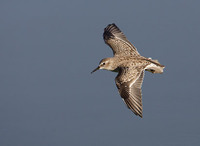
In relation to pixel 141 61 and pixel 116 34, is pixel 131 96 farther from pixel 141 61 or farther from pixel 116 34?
pixel 116 34

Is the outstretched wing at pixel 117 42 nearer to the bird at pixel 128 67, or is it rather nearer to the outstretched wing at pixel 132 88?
the bird at pixel 128 67

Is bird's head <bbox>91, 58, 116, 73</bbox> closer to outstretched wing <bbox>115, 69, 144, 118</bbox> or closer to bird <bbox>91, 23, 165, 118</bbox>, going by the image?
bird <bbox>91, 23, 165, 118</bbox>

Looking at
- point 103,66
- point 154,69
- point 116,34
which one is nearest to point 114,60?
point 103,66

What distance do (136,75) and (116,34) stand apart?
3.54m

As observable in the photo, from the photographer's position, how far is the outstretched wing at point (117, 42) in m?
13.8

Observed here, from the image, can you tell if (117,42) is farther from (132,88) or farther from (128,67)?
(132,88)

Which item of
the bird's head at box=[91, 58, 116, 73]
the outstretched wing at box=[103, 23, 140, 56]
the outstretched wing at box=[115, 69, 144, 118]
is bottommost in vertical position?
the outstretched wing at box=[115, 69, 144, 118]

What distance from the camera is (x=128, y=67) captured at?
12.2 metres

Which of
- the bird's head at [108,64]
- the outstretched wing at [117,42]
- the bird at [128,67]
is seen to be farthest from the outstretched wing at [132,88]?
the outstretched wing at [117,42]

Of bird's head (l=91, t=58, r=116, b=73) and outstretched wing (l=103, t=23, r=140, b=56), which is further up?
outstretched wing (l=103, t=23, r=140, b=56)

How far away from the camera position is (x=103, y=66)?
516 inches

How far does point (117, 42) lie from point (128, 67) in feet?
7.74

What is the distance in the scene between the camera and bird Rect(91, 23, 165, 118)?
11.4m

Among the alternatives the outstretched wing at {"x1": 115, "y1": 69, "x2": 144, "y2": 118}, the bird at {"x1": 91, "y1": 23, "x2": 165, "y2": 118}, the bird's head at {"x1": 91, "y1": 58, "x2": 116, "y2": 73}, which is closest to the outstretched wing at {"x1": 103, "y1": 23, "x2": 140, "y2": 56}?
the bird at {"x1": 91, "y1": 23, "x2": 165, "y2": 118}
